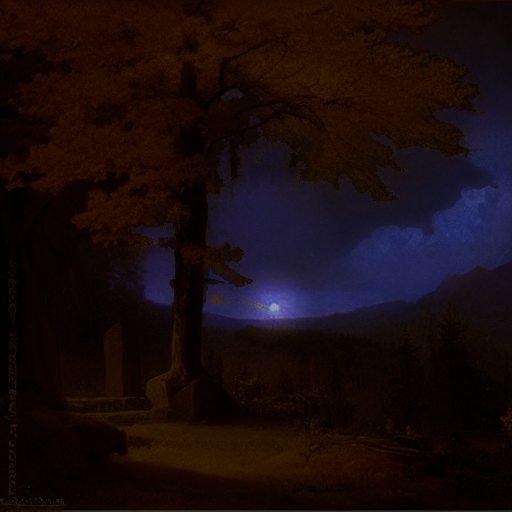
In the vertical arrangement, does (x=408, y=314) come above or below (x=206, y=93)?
below

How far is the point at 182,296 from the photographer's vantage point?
17.3ft

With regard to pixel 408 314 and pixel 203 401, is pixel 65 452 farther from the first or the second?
pixel 408 314

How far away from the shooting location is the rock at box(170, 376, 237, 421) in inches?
204

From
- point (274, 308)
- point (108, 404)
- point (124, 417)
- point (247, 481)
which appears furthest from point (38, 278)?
point (247, 481)

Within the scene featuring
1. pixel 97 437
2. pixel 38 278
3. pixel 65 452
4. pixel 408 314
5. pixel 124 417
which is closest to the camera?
pixel 65 452

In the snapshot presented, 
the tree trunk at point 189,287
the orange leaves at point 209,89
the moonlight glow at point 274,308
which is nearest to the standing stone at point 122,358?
the tree trunk at point 189,287

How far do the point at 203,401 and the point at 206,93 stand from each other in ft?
7.74

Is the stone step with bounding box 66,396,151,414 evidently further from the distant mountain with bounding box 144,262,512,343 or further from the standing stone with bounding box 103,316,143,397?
the distant mountain with bounding box 144,262,512,343

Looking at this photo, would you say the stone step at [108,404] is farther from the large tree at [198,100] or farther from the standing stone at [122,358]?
the large tree at [198,100]

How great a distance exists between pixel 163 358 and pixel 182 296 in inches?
19.6

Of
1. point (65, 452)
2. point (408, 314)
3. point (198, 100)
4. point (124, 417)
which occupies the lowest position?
point (65, 452)

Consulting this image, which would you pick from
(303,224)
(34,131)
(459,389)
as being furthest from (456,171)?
(34,131)

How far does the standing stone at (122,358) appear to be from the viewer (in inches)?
207

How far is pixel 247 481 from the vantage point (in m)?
4.86
